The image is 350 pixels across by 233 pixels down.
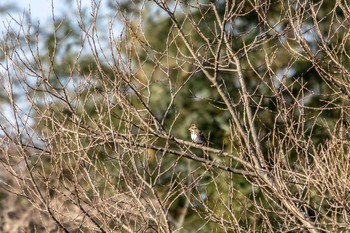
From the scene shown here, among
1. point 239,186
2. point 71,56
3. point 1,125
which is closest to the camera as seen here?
point 1,125

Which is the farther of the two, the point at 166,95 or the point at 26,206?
the point at 26,206

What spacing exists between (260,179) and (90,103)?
4.47m

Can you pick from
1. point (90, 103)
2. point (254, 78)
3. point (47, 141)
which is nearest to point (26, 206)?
point (90, 103)

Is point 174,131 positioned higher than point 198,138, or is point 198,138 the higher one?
point 174,131

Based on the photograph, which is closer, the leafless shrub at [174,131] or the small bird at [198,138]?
the leafless shrub at [174,131]

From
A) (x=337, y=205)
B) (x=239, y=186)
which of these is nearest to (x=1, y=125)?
(x=337, y=205)

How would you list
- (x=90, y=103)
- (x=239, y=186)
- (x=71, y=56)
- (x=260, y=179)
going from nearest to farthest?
(x=260, y=179), (x=239, y=186), (x=90, y=103), (x=71, y=56)

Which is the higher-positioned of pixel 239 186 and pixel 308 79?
pixel 308 79

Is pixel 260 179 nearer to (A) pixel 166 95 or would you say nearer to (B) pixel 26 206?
(A) pixel 166 95

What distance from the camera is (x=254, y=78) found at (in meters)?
10.7

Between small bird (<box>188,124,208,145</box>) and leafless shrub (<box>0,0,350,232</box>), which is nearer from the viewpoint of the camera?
leafless shrub (<box>0,0,350,232</box>)

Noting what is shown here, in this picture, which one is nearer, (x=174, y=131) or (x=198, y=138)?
(x=198, y=138)

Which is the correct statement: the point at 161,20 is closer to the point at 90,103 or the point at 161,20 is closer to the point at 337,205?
the point at 90,103

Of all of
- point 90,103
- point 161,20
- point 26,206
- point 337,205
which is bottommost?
point 337,205
